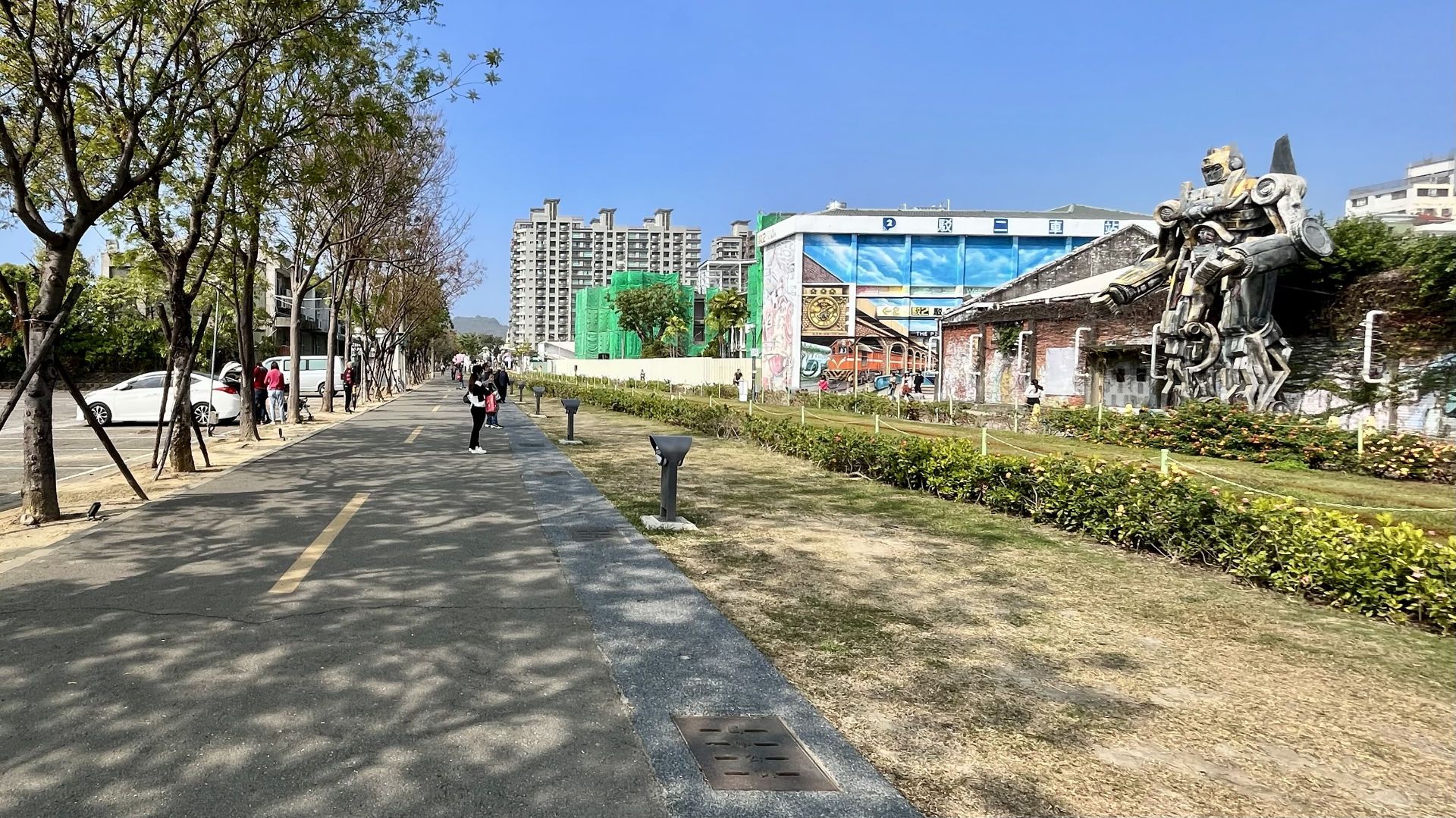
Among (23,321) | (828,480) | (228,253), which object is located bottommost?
(828,480)

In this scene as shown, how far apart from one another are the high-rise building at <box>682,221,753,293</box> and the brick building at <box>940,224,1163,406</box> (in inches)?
4042

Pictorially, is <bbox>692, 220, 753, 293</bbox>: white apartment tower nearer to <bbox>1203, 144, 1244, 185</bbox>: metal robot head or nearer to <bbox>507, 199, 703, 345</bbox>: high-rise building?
<bbox>507, 199, 703, 345</bbox>: high-rise building

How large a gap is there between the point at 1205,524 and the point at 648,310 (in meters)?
83.8

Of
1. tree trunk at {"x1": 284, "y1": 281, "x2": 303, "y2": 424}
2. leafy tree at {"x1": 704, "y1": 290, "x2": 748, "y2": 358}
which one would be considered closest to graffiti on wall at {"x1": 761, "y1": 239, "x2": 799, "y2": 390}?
leafy tree at {"x1": 704, "y1": 290, "x2": 748, "y2": 358}

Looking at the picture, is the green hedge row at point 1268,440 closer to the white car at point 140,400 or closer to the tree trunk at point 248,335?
the tree trunk at point 248,335

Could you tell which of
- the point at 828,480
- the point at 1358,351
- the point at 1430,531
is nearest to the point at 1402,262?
the point at 1358,351

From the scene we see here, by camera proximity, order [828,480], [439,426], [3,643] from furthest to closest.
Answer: [439,426], [828,480], [3,643]

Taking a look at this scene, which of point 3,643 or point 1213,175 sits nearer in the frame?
point 3,643

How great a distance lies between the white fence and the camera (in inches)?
1812

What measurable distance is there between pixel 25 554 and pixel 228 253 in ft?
39.5

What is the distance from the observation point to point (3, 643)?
481 cm

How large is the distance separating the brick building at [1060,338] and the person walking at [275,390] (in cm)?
2353

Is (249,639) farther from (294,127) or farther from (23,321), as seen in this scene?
(294,127)

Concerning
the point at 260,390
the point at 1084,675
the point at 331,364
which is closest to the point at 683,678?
the point at 1084,675
